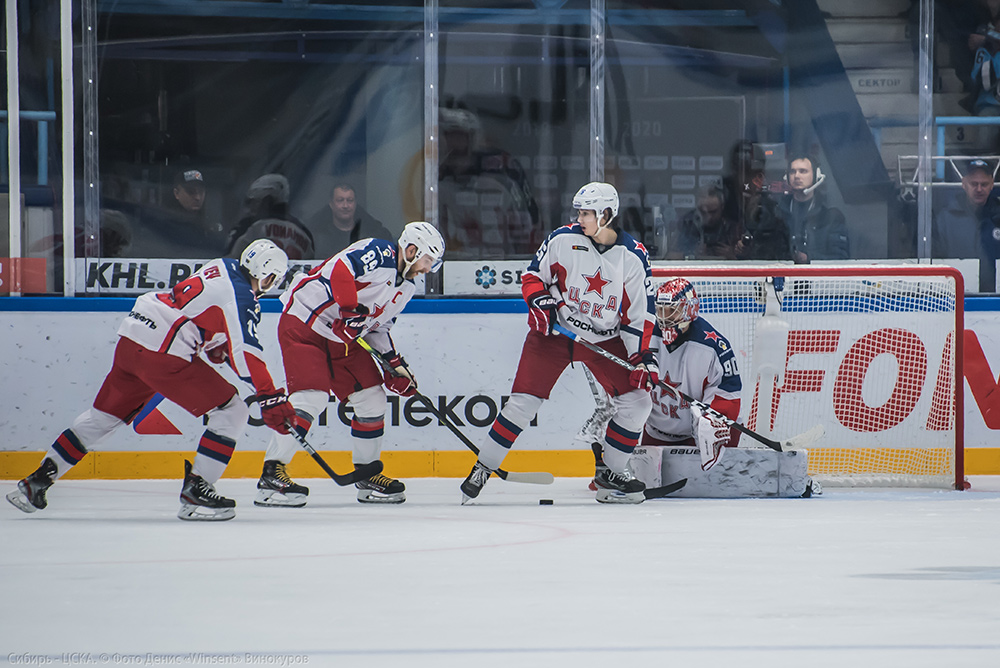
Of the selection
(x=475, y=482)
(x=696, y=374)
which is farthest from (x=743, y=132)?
(x=475, y=482)

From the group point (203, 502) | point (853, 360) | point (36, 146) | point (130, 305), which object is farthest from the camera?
point (36, 146)

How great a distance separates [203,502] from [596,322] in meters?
1.58

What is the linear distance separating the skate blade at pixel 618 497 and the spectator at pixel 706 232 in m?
1.87

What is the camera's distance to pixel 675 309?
16.4 ft

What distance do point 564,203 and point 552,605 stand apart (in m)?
4.03

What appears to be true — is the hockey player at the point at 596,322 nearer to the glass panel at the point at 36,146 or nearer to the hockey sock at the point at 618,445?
the hockey sock at the point at 618,445

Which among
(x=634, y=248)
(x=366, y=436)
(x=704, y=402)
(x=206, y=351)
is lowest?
(x=366, y=436)

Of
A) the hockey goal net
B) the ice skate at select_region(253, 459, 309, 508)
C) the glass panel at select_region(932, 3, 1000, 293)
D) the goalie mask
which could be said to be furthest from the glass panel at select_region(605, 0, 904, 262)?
the ice skate at select_region(253, 459, 309, 508)

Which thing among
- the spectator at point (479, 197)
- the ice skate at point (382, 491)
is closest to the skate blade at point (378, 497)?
the ice skate at point (382, 491)

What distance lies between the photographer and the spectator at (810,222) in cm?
638

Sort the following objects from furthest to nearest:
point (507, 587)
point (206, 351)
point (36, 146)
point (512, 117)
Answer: point (512, 117), point (36, 146), point (206, 351), point (507, 587)

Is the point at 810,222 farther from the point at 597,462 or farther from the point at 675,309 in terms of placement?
the point at 597,462

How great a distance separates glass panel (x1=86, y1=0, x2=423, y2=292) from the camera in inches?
243

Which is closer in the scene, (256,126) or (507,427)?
(507,427)
